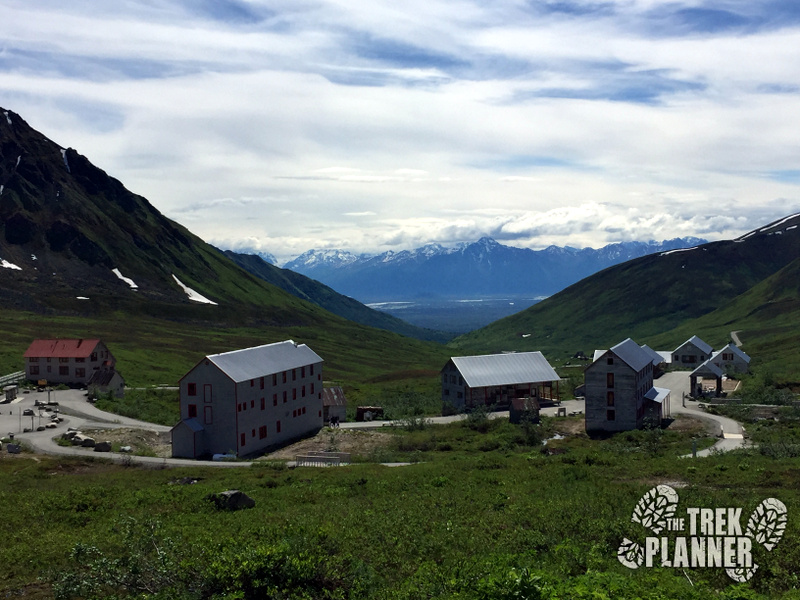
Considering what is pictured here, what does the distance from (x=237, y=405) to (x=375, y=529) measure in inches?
1521

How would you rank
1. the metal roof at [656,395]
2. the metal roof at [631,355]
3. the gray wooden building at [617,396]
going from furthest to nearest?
the metal roof at [656,395] < the metal roof at [631,355] < the gray wooden building at [617,396]

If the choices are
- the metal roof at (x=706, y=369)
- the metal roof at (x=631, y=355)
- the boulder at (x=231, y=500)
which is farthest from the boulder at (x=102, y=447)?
the metal roof at (x=706, y=369)

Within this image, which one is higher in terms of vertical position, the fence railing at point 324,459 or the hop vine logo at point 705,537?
the hop vine logo at point 705,537

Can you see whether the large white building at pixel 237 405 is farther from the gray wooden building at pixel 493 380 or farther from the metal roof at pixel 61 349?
the metal roof at pixel 61 349

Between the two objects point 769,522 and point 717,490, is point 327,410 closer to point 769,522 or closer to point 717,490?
point 717,490

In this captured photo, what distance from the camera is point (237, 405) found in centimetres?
6212

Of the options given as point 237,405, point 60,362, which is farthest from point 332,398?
point 60,362

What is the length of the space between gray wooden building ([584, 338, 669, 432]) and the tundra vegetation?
21211 mm

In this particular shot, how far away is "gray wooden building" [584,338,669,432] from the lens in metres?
71.3

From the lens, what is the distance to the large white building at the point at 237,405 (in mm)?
61688

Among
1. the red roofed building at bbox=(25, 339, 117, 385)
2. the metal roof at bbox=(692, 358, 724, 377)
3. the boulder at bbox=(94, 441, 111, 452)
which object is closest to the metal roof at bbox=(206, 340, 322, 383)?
the boulder at bbox=(94, 441, 111, 452)

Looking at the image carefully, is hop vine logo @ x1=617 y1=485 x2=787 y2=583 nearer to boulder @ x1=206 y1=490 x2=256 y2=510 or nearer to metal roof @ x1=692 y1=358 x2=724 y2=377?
boulder @ x1=206 y1=490 x2=256 y2=510

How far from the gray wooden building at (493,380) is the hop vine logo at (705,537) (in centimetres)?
6227

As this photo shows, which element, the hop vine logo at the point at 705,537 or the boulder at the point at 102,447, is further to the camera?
the boulder at the point at 102,447
